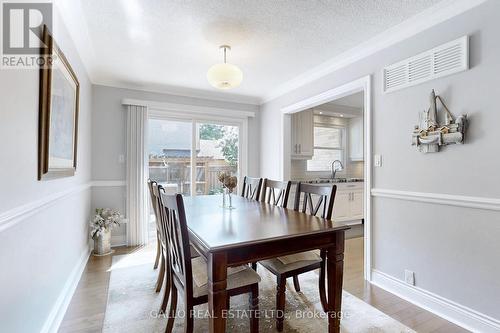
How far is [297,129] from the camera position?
470 centimetres

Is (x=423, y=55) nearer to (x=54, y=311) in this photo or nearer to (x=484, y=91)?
(x=484, y=91)

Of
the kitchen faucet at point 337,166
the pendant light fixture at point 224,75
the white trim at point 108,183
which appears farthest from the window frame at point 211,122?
the kitchen faucet at point 337,166

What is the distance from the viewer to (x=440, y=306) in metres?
2.04

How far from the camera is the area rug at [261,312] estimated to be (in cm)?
184

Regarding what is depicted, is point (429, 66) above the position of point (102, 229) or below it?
above

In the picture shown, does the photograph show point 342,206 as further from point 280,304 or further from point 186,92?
point 186,92

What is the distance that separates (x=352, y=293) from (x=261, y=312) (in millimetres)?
945

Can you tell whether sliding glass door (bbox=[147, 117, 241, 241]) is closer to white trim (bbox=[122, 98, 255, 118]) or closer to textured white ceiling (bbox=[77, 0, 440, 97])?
white trim (bbox=[122, 98, 255, 118])

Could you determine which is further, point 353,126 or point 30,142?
point 353,126

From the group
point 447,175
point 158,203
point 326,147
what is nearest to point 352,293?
point 447,175

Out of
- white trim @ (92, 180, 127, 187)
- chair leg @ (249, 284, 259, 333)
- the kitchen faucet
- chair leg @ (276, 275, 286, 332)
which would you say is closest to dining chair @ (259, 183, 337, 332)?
chair leg @ (276, 275, 286, 332)

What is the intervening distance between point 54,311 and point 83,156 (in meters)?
1.79

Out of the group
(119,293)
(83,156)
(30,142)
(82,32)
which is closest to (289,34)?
(82,32)

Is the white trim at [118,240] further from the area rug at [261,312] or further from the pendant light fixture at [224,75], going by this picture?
the pendant light fixture at [224,75]
